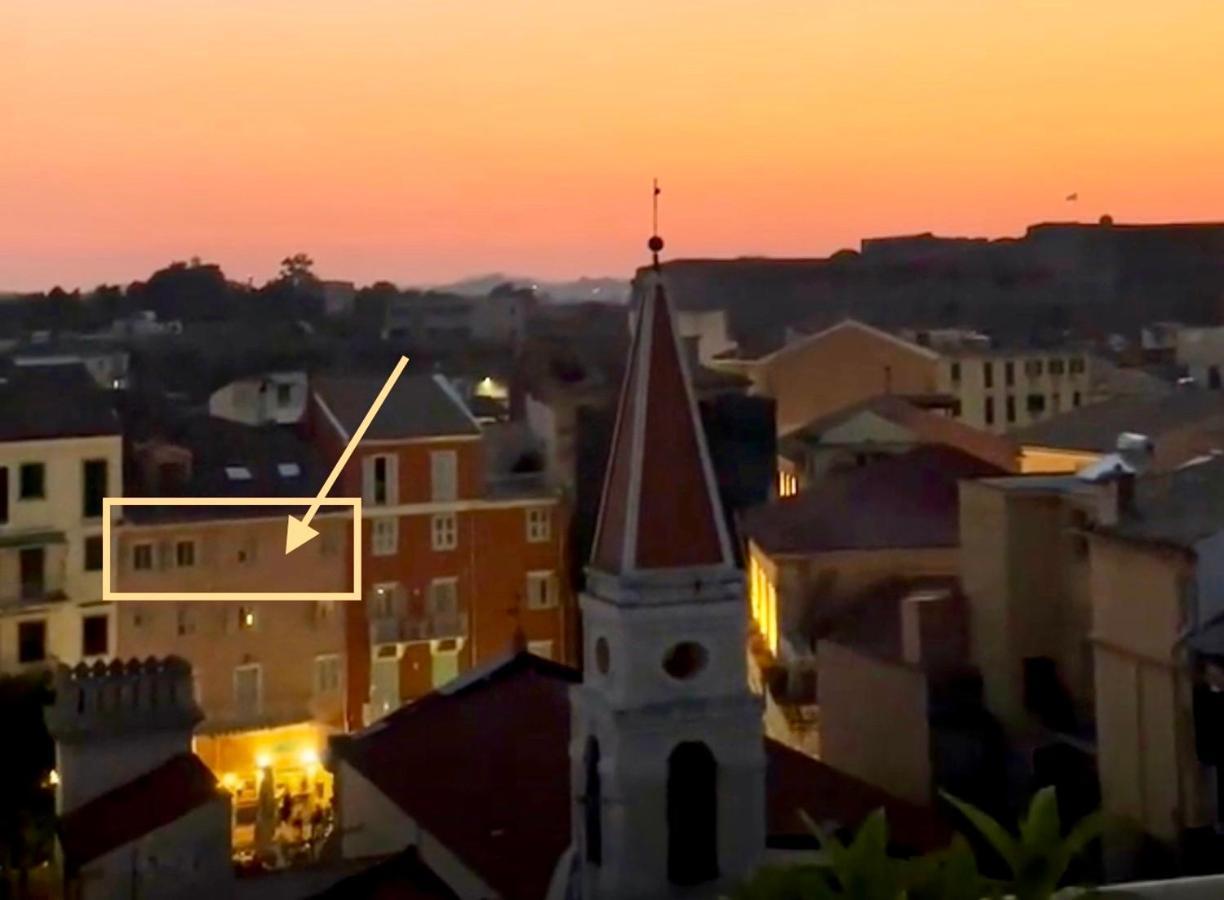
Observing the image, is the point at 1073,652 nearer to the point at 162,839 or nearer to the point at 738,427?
the point at 162,839

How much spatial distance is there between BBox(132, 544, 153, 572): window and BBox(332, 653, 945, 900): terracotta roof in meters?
3.04

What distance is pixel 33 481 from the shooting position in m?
9.01

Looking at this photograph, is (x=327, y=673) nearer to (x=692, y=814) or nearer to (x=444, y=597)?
(x=444, y=597)

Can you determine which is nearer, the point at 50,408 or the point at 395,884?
the point at 395,884

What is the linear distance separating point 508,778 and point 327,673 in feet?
13.2

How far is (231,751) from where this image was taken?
880 centimetres

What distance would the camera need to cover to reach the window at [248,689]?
9078 mm

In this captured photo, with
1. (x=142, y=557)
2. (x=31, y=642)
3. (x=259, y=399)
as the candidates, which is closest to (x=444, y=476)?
(x=142, y=557)

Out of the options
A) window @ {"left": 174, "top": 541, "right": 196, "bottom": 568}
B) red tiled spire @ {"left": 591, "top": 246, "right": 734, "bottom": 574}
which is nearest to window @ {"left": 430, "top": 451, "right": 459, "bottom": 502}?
window @ {"left": 174, "top": 541, "right": 196, "bottom": 568}

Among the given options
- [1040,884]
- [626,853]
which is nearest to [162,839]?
[626,853]

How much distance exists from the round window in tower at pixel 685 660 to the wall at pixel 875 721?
68.8 inches

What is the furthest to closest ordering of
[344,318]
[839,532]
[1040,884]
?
1. [344,318]
2. [839,532]
3. [1040,884]

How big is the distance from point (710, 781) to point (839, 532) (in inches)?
138

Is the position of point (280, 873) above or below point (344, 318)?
below
